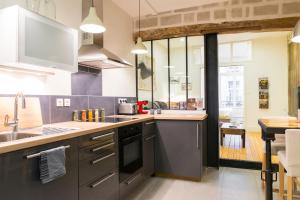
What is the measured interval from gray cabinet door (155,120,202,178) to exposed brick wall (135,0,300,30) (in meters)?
1.80

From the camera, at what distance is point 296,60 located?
5.22 m

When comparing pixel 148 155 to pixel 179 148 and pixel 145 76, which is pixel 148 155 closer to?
pixel 179 148

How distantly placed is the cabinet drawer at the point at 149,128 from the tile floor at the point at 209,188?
0.70 m

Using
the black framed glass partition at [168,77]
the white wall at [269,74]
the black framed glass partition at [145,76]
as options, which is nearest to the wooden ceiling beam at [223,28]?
the black framed glass partition at [168,77]

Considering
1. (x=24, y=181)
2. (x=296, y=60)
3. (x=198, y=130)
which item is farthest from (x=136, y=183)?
(x=296, y=60)

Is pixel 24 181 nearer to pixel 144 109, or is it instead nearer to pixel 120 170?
pixel 120 170

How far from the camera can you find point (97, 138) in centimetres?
186

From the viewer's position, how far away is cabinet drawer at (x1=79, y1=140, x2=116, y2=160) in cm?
173

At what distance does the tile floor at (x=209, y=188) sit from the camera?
8.25 feet

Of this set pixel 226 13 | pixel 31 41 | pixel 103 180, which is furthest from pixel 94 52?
pixel 226 13

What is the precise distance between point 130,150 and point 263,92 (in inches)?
223

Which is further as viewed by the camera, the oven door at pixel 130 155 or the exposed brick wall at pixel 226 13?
the exposed brick wall at pixel 226 13

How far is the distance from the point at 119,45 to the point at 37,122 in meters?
1.95

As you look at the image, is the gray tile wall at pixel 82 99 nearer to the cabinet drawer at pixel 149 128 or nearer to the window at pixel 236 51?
the cabinet drawer at pixel 149 128
